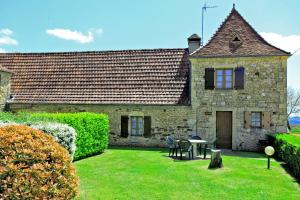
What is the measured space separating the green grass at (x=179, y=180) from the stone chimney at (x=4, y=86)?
8718 mm

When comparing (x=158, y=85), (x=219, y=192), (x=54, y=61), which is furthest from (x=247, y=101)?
(x=54, y=61)

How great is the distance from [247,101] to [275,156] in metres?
3.39

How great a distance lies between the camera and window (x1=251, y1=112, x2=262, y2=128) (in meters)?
16.5

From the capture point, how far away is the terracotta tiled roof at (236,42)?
16422mm

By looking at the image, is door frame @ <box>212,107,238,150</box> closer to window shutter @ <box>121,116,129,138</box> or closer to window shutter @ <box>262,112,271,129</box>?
window shutter @ <box>262,112,271,129</box>

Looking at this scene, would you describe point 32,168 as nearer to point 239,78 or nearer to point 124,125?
point 124,125

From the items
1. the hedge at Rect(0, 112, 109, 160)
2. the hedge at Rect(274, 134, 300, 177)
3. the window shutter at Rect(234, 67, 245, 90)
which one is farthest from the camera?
the window shutter at Rect(234, 67, 245, 90)

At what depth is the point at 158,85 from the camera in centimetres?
1823

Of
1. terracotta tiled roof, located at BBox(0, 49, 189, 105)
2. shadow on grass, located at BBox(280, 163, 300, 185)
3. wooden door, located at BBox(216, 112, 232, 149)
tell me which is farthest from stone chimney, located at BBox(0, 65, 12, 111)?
shadow on grass, located at BBox(280, 163, 300, 185)

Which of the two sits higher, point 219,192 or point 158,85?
point 158,85

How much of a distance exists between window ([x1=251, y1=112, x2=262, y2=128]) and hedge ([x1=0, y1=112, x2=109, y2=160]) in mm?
7930

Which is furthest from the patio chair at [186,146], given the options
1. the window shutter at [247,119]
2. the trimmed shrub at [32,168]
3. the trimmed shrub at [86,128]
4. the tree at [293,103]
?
the tree at [293,103]

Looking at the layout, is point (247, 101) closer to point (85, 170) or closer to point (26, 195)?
point (85, 170)

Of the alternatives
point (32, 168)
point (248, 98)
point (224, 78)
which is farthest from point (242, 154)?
point (32, 168)
